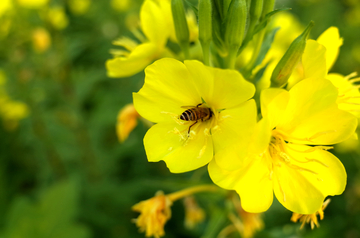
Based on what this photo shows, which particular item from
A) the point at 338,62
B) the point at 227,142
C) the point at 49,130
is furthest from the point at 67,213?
the point at 338,62

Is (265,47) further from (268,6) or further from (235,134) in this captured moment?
(235,134)

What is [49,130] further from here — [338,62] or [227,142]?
[338,62]

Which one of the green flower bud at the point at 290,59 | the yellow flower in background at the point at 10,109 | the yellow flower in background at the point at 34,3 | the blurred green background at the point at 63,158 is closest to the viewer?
the green flower bud at the point at 290,59

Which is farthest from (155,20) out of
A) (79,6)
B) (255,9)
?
(79,6)

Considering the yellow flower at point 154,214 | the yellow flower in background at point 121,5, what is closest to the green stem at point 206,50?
the yellow flower at point 154,214

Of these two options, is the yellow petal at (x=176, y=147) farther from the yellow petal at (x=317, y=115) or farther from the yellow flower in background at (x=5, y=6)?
the yellow flower in background at (x=5, y=6)

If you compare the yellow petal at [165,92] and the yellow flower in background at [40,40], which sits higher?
the yellow petal at [165,92]

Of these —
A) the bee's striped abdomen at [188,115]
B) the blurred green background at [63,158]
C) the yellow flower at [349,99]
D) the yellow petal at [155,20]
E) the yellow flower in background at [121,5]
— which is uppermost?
the yellow petal at [155,20]

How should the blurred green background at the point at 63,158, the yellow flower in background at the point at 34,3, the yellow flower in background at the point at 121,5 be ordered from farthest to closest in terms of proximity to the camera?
the yellow flower in background at the point at 121,5 → the yellow flower in background at the point at 34,3 → the blurred green background at the point at 63,158
